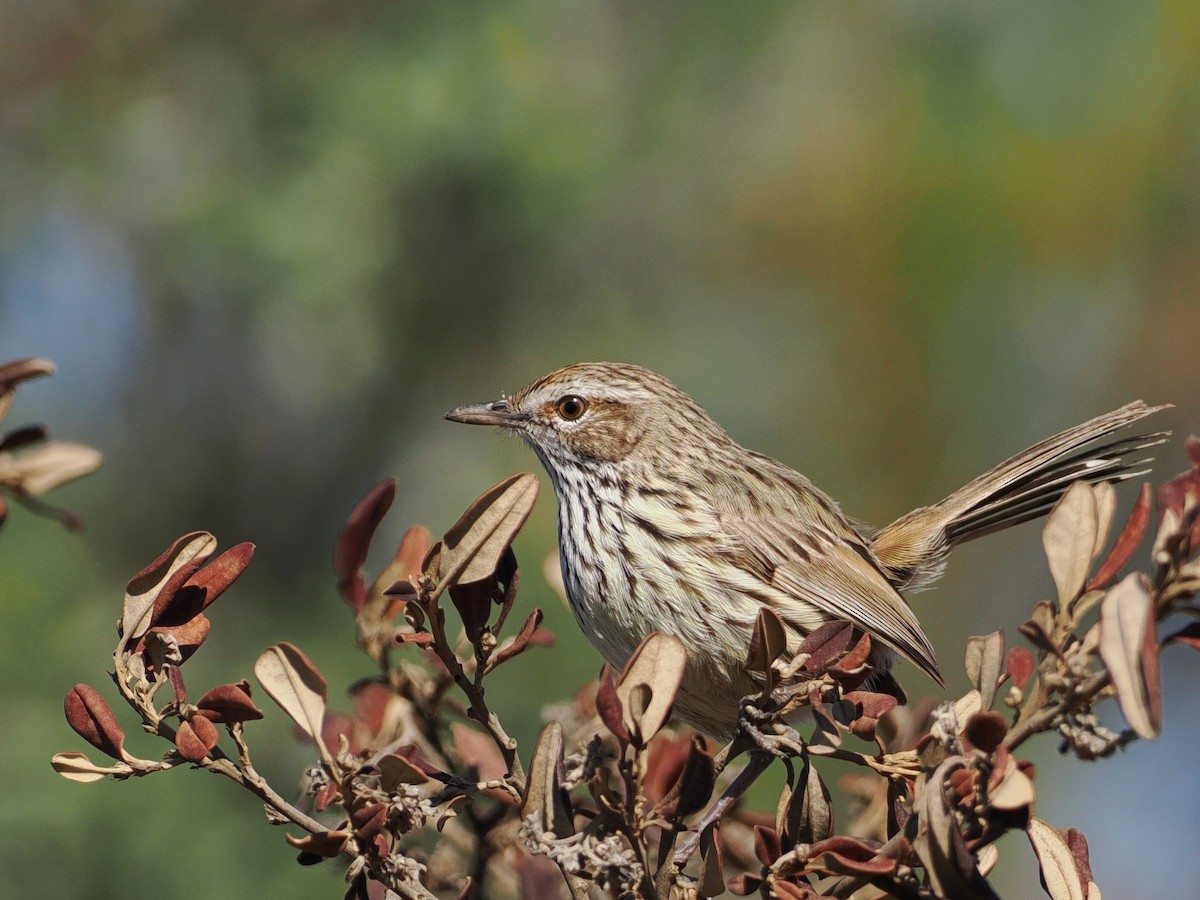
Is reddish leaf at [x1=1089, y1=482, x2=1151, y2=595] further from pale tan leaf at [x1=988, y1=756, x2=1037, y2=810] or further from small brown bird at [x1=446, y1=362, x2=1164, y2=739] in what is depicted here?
small brown bird at [x1=446, y1=362, x2=1164, y2=739]

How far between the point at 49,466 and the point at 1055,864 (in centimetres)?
200

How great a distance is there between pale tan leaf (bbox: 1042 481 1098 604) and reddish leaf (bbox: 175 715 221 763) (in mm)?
1296

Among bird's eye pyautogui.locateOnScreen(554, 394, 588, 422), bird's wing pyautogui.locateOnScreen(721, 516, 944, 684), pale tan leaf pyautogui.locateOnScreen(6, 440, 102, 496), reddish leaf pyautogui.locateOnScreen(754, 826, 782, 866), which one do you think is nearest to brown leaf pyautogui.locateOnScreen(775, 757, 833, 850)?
reddish leaf pyautogui.locateOnScreen(754, 826, 782, 866)

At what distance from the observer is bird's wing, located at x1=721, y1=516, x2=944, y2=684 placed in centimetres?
338

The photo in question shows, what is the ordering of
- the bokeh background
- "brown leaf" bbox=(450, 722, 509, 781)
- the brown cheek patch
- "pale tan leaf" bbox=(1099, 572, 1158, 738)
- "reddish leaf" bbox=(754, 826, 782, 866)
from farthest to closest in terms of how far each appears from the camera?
the bokeh background
the brown cheek patch
"brown leaf" bbox=(450, 722, 509, 781)
"reddish leaf" bbox=(754, 826, 782, 866)
"pale tan leaf" bbox=(1099, 572, 1158, 738)

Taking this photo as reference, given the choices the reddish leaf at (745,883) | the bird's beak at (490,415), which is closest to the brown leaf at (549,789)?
the reddish leaf at (745,883)

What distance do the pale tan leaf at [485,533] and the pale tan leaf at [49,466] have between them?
933 mm

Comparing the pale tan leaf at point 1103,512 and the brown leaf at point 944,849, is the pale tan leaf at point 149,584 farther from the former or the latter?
the pale tan leaf at point 1103,512

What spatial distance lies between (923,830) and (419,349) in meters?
5.25

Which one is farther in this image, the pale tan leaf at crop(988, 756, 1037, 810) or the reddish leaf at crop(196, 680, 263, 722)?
the reddish leaf at crop(196, 680, 263, 722)

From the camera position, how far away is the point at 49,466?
8.07 feet

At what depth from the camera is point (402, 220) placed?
6.25 m

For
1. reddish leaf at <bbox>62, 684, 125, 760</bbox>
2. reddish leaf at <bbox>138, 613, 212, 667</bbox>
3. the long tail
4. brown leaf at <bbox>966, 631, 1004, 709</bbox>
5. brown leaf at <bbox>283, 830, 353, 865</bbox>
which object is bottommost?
reddish leaf at <bbox>62, 684, 125, 760</bbox>

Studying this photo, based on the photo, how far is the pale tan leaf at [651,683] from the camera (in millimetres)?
1846
